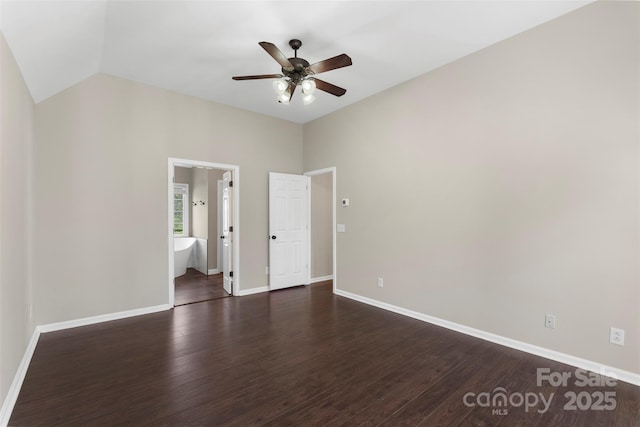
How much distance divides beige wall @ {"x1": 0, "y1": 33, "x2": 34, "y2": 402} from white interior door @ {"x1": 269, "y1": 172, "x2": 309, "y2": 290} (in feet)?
10.2

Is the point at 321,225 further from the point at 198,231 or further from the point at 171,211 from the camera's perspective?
the point at 198,231

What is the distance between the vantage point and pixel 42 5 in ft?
6.23

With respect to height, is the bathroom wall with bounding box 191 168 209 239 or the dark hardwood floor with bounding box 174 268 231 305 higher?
the bathroom wall with bounding box 191 168 209 239

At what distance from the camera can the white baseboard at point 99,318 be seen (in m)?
3.35

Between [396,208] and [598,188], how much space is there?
210 cm

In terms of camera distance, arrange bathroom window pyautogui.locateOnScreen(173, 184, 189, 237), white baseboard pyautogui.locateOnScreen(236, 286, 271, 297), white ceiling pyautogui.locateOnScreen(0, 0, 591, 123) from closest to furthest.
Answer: white ceiling pyautogui.locateOnScreen(0, 0, 591, 123)
white baseboard pyautogui.locateOnScreen(236, 286, 271, 297)
bathroom window pyautogui.locateOnScreen(173, 184, 189, 237)

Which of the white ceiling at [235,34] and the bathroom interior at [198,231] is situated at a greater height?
the white ceiling at [235,34]

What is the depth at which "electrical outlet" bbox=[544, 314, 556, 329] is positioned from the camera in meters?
2.72

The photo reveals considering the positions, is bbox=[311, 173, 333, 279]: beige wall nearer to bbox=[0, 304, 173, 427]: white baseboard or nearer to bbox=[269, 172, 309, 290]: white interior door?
bbox=[269, 172, 309, 290]: white interior door

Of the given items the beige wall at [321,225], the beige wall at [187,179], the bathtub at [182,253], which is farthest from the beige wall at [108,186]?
the beige wall at [187,179]

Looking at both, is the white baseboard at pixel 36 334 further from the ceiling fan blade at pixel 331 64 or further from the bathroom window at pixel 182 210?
the bathroom window at pixel 182 210

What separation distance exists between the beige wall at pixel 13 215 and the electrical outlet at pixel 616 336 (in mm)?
4606

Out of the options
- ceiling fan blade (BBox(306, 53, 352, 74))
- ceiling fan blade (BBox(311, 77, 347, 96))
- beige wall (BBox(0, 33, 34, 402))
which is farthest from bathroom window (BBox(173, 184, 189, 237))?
ceiling fan blade (BBox(306, 53, 352, 74))

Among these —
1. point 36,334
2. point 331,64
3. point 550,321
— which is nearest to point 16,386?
point 36,334
